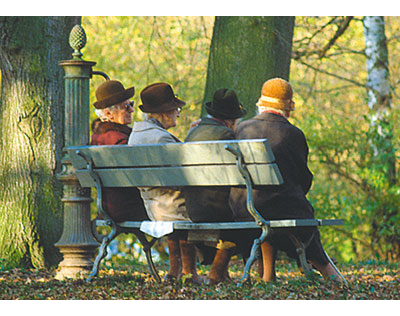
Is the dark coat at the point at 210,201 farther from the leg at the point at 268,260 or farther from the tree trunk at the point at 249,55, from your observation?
the tree trunk at the point at 249,55

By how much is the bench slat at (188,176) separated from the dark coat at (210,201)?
0.12 meters

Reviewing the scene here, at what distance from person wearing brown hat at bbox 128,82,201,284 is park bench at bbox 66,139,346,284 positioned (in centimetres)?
17

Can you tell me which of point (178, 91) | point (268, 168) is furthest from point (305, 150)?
point (178, 91)

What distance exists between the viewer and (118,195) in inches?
261

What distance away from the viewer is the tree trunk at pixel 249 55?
30.1ft

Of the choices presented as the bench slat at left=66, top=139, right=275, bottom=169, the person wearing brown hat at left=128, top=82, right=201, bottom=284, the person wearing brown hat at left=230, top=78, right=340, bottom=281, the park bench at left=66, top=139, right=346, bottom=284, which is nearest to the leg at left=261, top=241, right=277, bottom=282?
the person wearing brown hat at left=230, top=78, right=340, bottom=281

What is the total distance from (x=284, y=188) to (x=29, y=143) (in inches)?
119

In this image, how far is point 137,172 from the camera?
625cm

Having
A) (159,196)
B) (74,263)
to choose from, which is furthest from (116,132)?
(74,263)

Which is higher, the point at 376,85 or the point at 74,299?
the point at 376,85

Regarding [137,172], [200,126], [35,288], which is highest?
[200,126]

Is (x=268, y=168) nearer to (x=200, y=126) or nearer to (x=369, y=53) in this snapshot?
(x=200, y=126)

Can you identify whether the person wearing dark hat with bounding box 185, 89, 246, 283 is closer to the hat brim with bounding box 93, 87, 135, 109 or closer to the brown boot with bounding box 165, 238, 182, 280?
the brown boot with bounding box 165, 238, 182, 280

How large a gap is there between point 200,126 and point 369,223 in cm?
523
